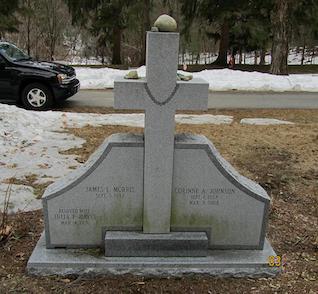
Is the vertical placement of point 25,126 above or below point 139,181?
below

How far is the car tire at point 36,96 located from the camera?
11.6 meters

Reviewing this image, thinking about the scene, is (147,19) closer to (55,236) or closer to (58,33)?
(58,33)

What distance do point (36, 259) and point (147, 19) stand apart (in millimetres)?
23886

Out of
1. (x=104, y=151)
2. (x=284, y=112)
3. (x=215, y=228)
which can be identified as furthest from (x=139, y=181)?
(x=284, y=112)

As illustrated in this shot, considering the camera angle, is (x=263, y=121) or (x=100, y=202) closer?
(x=100, y=202)

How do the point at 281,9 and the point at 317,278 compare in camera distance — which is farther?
the point at 281,9

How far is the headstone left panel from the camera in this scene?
12.1 feet

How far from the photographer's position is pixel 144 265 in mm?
3676

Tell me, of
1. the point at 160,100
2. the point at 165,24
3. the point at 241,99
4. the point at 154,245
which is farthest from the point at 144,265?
the point at 241,99

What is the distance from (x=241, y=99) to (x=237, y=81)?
12.0 ft

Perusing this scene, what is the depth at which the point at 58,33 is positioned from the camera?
4078cm

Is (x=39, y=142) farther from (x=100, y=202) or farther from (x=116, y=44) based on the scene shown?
(x=116, y=44)

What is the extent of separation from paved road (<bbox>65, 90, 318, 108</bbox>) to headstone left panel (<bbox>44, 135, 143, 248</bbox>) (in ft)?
29.2

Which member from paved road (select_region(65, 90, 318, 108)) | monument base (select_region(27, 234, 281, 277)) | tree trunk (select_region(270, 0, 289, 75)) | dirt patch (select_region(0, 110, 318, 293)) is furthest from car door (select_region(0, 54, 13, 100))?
tree trunk (select_region(270, 0, 289, 75))
